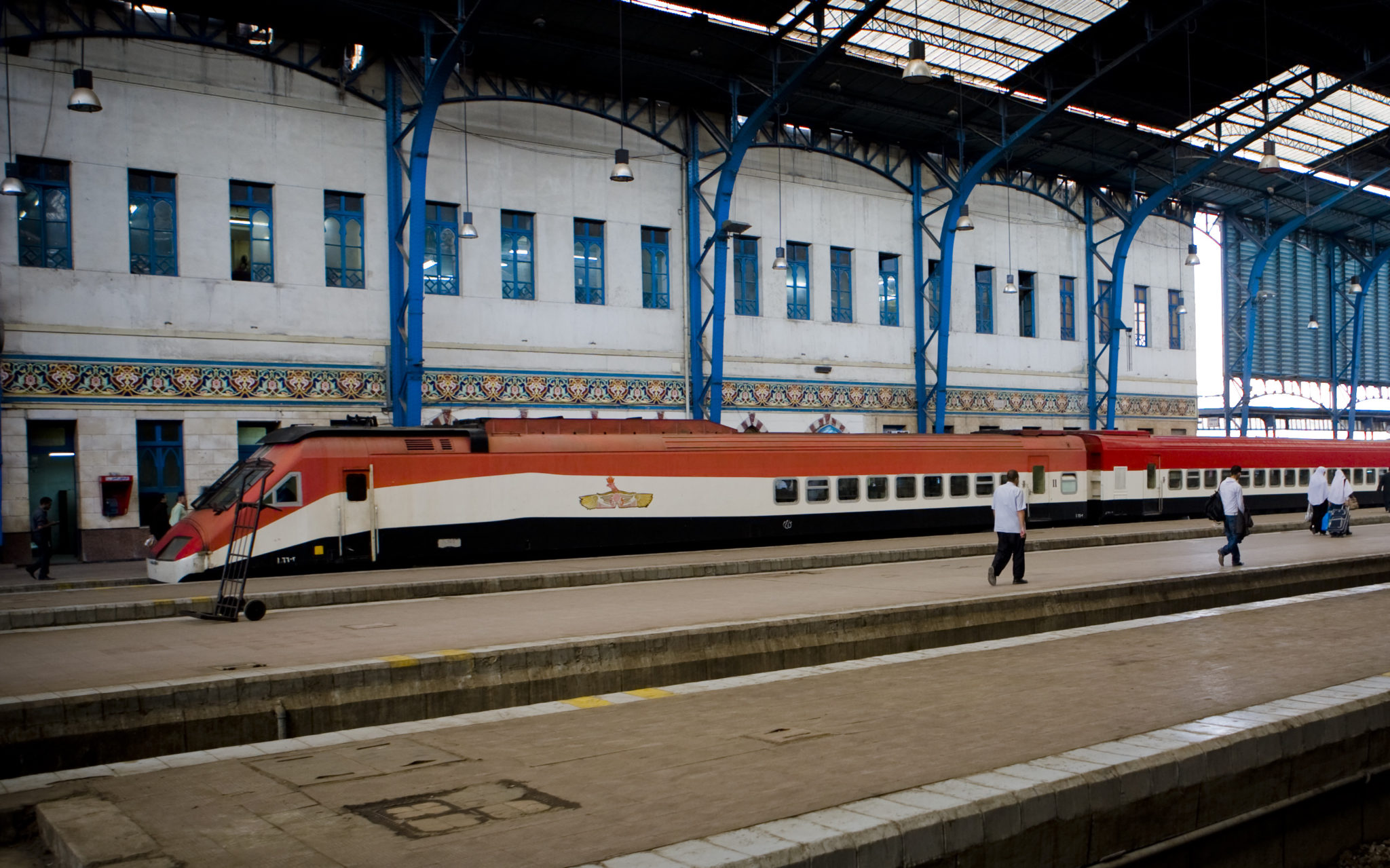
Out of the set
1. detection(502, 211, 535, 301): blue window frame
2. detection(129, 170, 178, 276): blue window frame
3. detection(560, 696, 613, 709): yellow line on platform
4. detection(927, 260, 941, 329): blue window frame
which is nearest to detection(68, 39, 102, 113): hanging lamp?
detection(129, 170, 178, 276): blue window frame

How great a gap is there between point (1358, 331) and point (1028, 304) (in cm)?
2014

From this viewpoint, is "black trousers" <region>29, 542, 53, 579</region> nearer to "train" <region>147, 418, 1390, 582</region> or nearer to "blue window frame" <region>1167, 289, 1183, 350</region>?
"train" <region>147, 418, 1390, 582</region>

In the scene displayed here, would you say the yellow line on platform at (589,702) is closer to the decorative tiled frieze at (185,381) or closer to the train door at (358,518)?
the train door at (358,518)

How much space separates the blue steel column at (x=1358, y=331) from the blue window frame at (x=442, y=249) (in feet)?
132

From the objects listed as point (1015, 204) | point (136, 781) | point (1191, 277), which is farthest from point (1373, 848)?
point (1191, 277)

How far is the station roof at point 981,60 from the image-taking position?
1061 inches

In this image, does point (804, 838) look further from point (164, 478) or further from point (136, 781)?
point (164, 478)

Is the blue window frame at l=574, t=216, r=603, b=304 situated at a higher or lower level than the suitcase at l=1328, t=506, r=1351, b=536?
higher

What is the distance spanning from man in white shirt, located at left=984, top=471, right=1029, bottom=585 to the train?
8.75 metres

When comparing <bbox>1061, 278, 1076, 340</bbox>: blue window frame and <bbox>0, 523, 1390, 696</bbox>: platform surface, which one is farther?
<bbox>1061, 278, 1076, 340</bbox>: blue window frame

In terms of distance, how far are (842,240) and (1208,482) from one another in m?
13.3

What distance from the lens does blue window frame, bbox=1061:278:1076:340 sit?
4231 centimetres

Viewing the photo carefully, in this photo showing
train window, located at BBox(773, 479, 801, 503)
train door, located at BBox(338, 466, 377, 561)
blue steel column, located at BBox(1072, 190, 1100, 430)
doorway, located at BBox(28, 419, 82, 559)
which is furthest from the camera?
blue steel column, located at BBox(1072, 190, 1100, 430)

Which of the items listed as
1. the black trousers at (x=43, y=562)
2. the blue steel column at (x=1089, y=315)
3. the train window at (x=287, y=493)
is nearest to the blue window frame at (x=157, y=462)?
the black trousers at (x=43, y=562)
